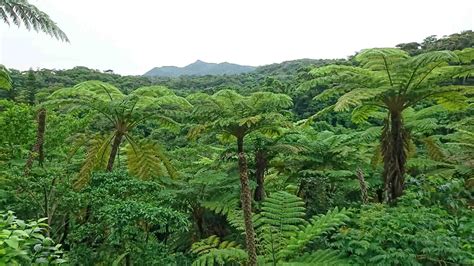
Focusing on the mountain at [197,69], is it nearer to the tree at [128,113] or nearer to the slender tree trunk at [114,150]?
the tree at [128,113]

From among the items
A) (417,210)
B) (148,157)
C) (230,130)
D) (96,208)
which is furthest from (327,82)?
(96,208)

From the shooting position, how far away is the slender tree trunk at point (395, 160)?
21.2ft

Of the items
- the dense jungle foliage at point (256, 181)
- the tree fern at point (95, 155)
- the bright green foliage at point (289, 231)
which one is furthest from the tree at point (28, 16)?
the bright green foliage at point (289, 231)

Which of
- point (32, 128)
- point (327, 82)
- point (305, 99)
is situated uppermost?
point (327, 82)

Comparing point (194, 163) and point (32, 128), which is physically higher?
point (32, 128)

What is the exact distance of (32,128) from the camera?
899cm

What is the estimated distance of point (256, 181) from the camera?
290 inches

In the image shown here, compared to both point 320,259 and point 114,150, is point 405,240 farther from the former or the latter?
point 114,150

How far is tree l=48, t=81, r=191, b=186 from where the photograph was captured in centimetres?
723

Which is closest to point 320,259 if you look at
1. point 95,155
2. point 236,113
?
point 236,113

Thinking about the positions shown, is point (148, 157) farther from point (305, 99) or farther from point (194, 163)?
point (305, 99)

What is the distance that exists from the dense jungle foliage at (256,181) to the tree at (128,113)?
2cm

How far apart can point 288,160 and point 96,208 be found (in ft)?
12.4

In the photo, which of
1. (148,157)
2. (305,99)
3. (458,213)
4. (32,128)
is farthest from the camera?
(305,99)
